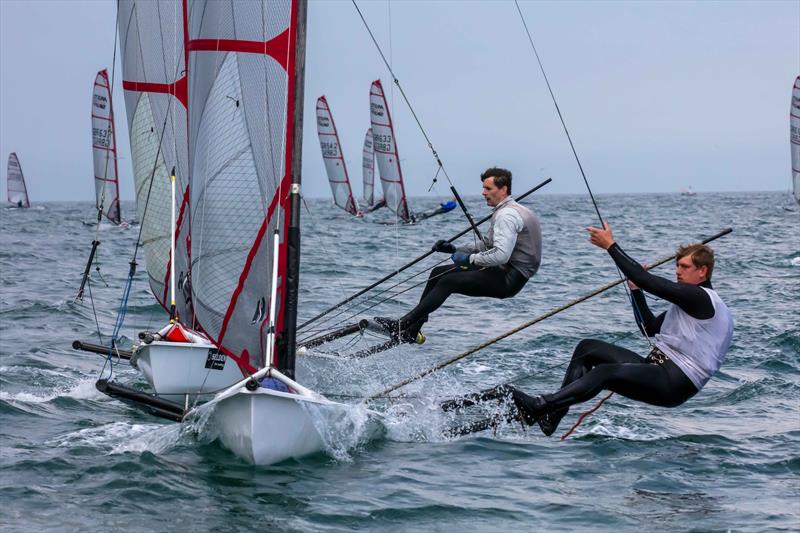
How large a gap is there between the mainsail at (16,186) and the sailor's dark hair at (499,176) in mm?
67530

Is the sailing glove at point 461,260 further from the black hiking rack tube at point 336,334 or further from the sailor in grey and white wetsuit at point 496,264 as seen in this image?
the black hiking rack tube at point 336,334

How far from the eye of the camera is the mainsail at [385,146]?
43969mm

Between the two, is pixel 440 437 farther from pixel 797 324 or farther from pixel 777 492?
pixel 797 324

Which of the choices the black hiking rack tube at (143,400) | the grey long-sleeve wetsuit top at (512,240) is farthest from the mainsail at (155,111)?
the grey long-sleeve wetsuit top at (512,240)

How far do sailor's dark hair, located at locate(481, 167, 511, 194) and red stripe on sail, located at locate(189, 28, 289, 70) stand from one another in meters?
2.16

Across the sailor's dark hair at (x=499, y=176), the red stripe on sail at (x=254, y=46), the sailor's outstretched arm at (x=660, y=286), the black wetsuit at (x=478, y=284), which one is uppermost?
the red stripe on sail at (x=254, y=46)

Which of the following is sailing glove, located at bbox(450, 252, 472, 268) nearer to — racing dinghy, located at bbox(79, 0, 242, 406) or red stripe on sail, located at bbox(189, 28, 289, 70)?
red stripe on sail, located at bbox(189, 28, 289, 70)

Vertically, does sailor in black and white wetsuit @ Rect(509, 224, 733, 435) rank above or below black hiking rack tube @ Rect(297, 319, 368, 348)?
above

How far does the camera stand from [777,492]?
7434 millimetres

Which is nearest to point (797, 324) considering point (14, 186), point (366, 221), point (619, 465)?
point (619, 465)

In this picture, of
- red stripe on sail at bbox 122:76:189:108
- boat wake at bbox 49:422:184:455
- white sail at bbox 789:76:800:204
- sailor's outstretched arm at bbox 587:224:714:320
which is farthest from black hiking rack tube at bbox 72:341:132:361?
white sail at bbox 789:76:800:204

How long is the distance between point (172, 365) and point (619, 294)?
1169 cm

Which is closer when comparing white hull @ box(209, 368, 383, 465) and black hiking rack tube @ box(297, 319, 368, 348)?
white hull @ box(209, 368, 383, 465)

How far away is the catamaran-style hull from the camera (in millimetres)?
7336
